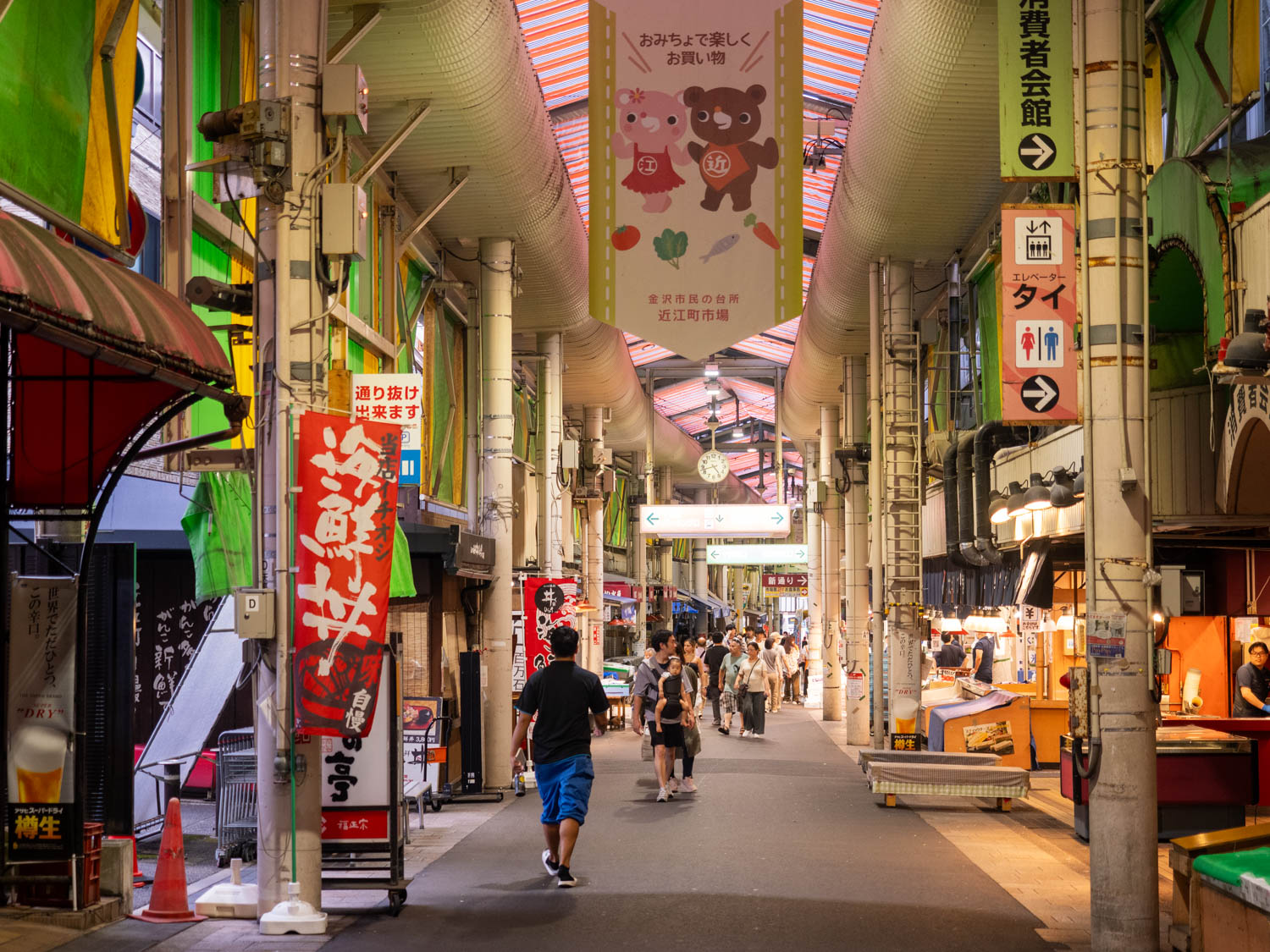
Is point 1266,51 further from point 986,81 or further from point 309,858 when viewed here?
point 309,858

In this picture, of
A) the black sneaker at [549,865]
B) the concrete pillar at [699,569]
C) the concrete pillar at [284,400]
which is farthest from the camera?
the concrete pillar at [699,569]

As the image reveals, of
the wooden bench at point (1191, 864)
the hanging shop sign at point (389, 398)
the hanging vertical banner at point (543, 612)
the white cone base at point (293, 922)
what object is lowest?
the white cone base at point (293, 922)

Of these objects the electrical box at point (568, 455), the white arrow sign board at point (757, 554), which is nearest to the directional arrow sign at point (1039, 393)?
the electrical box at point (568, 455)

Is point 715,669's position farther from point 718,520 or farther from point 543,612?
point 543,612

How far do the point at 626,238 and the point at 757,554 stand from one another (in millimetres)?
34348

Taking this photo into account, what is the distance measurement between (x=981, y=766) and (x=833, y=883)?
4982 mm

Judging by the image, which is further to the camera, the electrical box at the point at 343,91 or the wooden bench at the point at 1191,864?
the electrical box at the point at 343,91

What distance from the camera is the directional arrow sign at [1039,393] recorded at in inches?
382

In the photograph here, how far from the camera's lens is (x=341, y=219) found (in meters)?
8.70

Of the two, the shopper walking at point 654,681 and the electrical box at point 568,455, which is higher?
the electrical box at point 568,455

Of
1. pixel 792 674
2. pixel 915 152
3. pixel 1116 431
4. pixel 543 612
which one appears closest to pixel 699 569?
pixel 792 674

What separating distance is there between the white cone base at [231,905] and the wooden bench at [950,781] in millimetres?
7568

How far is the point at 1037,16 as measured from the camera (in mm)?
9664

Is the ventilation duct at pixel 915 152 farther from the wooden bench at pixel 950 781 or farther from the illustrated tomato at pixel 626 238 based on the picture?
the wooden bench at pixel 950 781
